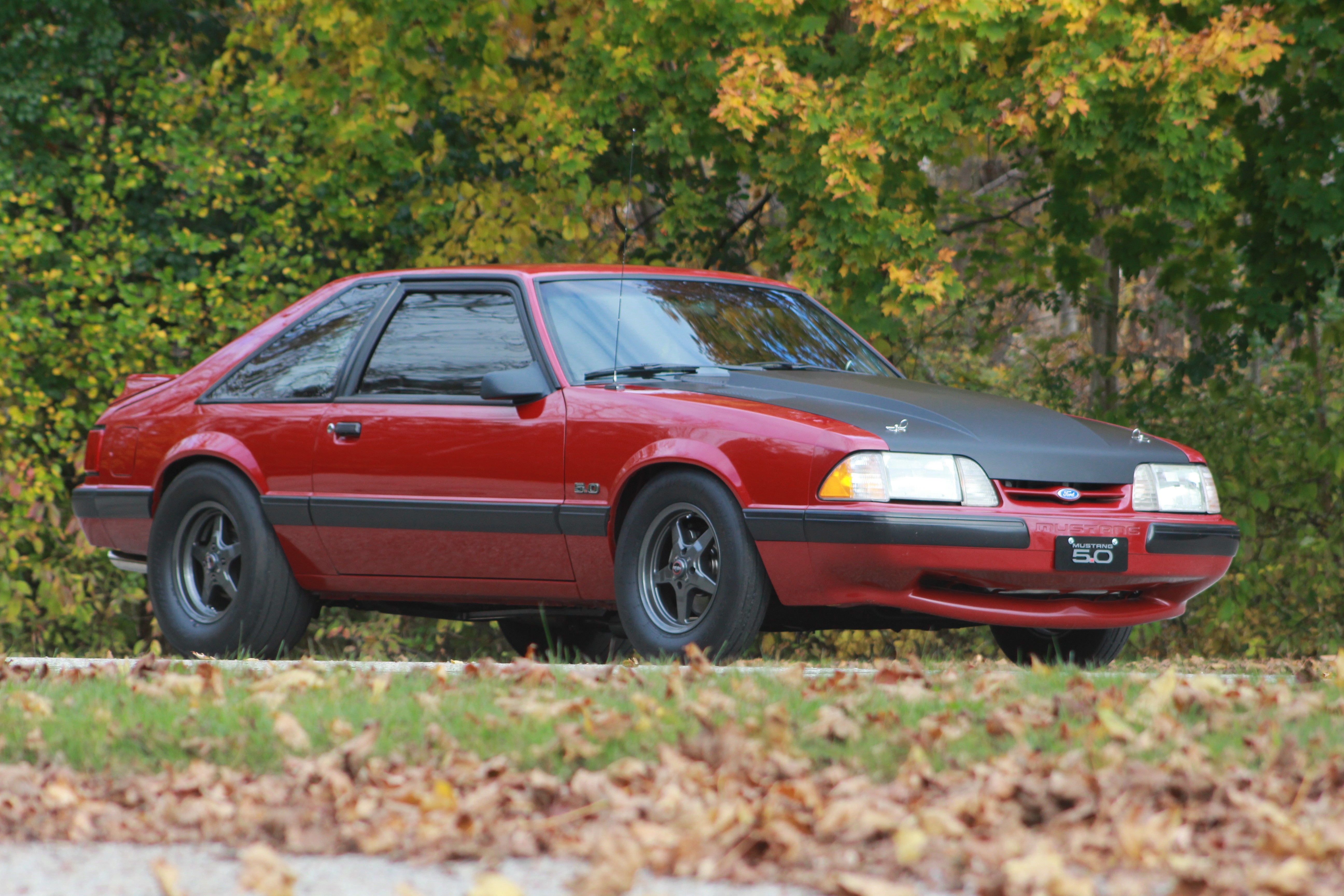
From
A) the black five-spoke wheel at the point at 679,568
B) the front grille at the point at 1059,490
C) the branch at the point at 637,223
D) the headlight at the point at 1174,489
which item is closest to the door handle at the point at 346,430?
the black five-spoke wheel at the point at 679,568

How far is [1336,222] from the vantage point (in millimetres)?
12680

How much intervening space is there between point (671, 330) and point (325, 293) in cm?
180

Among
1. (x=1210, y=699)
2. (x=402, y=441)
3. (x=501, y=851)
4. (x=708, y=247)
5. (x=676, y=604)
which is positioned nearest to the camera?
(x=501, y=851)

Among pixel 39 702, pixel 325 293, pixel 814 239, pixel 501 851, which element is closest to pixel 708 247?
pixel 814 239

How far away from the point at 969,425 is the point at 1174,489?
93cm

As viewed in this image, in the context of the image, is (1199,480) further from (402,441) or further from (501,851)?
(501,851)

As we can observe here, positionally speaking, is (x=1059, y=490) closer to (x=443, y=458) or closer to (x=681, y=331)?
(x=681, y=331)

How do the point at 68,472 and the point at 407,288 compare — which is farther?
the point at 68,472

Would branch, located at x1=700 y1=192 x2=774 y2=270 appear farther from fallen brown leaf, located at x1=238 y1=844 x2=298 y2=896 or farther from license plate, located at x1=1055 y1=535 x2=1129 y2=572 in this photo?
fallen brown leaf, located at x1=238 y1=844 x2=298 y2=896

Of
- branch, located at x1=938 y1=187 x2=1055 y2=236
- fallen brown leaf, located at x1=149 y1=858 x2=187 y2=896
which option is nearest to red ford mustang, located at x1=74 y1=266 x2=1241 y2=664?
fallen brown leaf, located at x1=149 y1=858 x2=187 y2=896

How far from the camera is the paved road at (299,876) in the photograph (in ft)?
10.2

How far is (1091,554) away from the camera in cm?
591

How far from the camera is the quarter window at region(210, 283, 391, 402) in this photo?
24.0 feet

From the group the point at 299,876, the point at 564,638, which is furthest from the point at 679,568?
the point at 299,876
